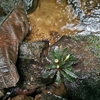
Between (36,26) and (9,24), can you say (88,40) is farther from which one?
(9,24)

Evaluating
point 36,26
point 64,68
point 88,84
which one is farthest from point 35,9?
point 88,84

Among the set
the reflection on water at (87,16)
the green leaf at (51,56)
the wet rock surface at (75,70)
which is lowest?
the wet rock surface at (75,70)

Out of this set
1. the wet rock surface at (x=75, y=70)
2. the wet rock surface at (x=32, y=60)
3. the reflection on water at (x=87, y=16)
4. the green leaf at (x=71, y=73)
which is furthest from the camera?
the reflection on water at (x=87, y=16)

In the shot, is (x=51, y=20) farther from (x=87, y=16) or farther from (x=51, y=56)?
(x=51, y=56)

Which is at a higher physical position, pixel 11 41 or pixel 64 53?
pixel 11 41

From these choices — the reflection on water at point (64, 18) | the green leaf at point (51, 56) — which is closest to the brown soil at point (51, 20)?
the reflection on water at point (64, 18)

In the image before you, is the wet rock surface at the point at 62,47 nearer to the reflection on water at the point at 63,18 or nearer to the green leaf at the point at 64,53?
the reflection on water at the point at 63,18

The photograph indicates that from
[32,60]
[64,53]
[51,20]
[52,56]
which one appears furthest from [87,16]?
[32,60]

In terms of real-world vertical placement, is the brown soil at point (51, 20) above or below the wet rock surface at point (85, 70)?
above
